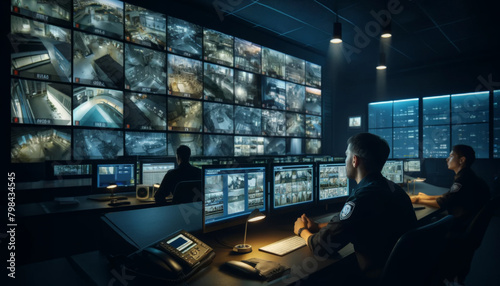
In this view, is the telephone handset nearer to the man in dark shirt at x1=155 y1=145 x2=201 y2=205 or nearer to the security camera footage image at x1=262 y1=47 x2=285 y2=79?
the man in dark shirt at x1=155 y1=145 x2=201 y2=205

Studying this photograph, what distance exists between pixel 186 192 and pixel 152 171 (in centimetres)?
107

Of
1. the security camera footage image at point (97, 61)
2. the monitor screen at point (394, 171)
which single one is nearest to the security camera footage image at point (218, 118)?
the security camera footage image at point (97, 61)

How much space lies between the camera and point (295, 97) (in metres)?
5.96

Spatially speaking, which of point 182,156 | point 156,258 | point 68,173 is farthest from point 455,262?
point 68,173

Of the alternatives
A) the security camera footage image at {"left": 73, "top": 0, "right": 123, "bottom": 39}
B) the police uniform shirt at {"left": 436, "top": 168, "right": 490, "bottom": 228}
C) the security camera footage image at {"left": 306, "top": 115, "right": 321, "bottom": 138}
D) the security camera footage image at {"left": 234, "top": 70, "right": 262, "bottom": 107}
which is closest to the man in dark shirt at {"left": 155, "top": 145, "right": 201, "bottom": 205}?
the security camera footage image at {"left": 73, "top": 0, "right": 123, "bottom": 39}

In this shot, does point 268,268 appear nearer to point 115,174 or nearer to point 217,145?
point 115,174

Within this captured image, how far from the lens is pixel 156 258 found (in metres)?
1.05

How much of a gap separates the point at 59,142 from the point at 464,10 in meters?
5.85

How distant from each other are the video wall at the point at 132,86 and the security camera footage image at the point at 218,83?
17 millimetres

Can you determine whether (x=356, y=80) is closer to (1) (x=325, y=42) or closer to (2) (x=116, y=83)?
(1) (x=325, y=42)

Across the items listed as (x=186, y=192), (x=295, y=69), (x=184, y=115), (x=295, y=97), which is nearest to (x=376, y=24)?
(x=295, y=69)

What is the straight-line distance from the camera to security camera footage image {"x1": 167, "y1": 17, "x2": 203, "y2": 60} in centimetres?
416

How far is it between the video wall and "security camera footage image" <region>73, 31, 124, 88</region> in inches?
0.5

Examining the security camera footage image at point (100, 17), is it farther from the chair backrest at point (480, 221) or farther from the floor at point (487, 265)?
the floor at point (487, 265)
